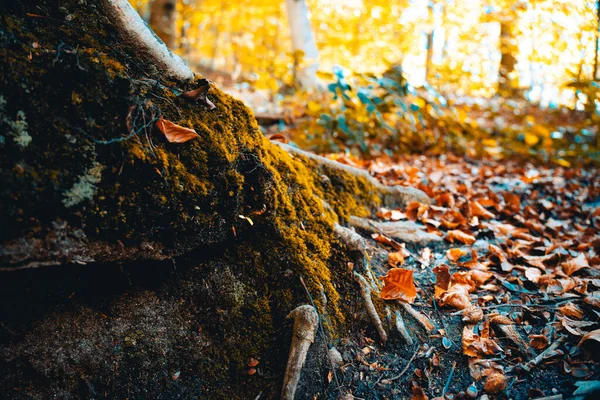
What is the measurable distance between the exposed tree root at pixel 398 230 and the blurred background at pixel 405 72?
1857mm

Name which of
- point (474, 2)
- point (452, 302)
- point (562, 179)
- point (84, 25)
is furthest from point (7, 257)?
point (474, 2)

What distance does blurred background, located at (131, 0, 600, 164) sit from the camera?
5031mm

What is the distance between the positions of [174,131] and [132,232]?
0.50 metres

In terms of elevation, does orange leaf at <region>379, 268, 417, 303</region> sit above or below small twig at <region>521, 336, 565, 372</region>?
above

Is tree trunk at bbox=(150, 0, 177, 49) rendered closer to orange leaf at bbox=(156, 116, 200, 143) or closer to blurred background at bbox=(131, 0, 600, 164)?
blurred background at bbox=(131, 0, 600, 164)

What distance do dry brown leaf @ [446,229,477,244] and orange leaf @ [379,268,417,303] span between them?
89 centimetres

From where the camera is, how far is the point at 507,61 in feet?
39.9

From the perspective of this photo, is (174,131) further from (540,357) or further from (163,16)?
(163,16)

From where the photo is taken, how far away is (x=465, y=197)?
368 cm

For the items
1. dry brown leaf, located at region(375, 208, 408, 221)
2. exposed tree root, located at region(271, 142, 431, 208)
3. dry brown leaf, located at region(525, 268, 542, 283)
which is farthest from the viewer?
dry brown leaf, located at region(375, 208, 408, 221)

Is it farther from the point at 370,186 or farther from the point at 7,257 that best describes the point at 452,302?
the point at 7,257

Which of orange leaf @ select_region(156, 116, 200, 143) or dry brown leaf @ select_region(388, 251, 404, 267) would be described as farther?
dry brown leaf @ select_region(388, 251, 404, 267)

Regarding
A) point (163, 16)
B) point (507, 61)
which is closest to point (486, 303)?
point (163, 16)

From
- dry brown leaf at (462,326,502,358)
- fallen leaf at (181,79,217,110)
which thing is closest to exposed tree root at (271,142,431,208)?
fallen leaf at (181,79,217,110)
